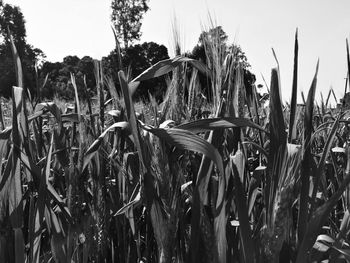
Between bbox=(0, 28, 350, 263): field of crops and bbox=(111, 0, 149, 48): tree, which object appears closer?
bbox=(0, 28, 350, 263): field of crops

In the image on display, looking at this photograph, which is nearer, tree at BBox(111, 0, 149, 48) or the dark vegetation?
the dark vegetation

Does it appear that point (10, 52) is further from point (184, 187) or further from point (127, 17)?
point (184, 187)

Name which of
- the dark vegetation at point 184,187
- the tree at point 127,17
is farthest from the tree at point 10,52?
the dark vegetation at point 184,187

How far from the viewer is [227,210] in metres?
1.10

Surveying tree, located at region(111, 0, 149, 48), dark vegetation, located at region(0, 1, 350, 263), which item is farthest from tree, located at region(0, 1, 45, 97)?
dark vegetation, located at region(0, 1, 350, 263)

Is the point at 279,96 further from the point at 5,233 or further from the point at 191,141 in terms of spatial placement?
the point at 5,233

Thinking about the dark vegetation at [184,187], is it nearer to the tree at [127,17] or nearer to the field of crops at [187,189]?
the field of crops at [187,189]

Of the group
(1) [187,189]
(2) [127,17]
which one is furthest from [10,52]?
(1) [187,189]

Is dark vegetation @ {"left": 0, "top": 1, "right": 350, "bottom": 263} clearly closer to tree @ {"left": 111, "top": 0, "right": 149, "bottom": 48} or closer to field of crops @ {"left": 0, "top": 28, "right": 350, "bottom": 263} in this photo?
field of crops @ {"left": 0, "top": 28, "right": 350, "bottom": 263}

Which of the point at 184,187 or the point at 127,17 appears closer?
A: the point at 184,187

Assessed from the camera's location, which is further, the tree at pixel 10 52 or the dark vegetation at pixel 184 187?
the tree at pixel 10 52

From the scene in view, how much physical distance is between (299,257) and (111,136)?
997mm

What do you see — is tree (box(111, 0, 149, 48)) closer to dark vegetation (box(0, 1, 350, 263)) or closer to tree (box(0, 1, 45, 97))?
tree (box(0, 1, 45, 97))

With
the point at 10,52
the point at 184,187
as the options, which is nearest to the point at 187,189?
the point at 184,187
